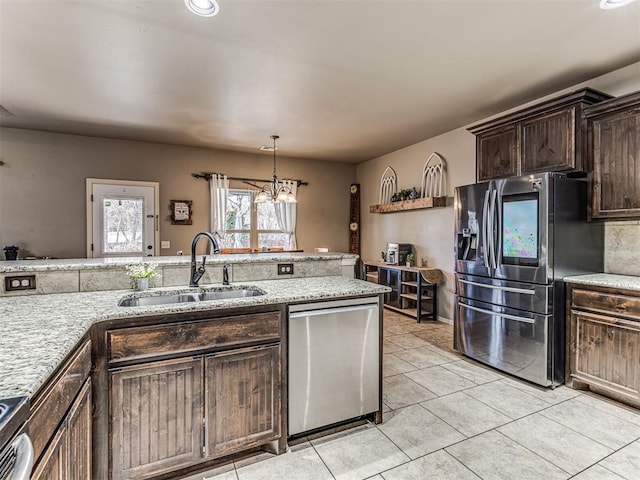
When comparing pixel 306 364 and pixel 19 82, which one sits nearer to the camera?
pixel 306 364

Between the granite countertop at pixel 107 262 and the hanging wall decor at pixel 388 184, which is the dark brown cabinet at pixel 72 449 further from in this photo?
the hanging wall decor at pixel 388 184

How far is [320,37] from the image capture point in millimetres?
2447

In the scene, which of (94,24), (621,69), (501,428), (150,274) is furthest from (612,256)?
(94,24)

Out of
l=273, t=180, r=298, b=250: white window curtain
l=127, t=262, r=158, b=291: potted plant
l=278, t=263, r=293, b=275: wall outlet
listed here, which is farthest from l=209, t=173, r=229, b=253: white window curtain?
l=127, t=262, r=158, b=291: potted plant

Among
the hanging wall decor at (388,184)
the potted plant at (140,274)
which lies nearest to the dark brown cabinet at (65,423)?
the potted plant at (140,274)

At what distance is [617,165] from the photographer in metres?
2.71

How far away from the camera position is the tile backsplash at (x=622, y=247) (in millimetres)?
2848

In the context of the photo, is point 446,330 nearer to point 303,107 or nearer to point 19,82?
point 303,107

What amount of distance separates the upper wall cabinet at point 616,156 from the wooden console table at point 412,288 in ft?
7.29

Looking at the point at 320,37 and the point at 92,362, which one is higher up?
the point at 320,37

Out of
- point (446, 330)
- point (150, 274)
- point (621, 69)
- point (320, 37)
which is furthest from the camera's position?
point (446, 330)

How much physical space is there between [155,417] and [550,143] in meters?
3.73

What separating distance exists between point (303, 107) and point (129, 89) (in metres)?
1.80

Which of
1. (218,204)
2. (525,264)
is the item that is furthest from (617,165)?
(218,204)
